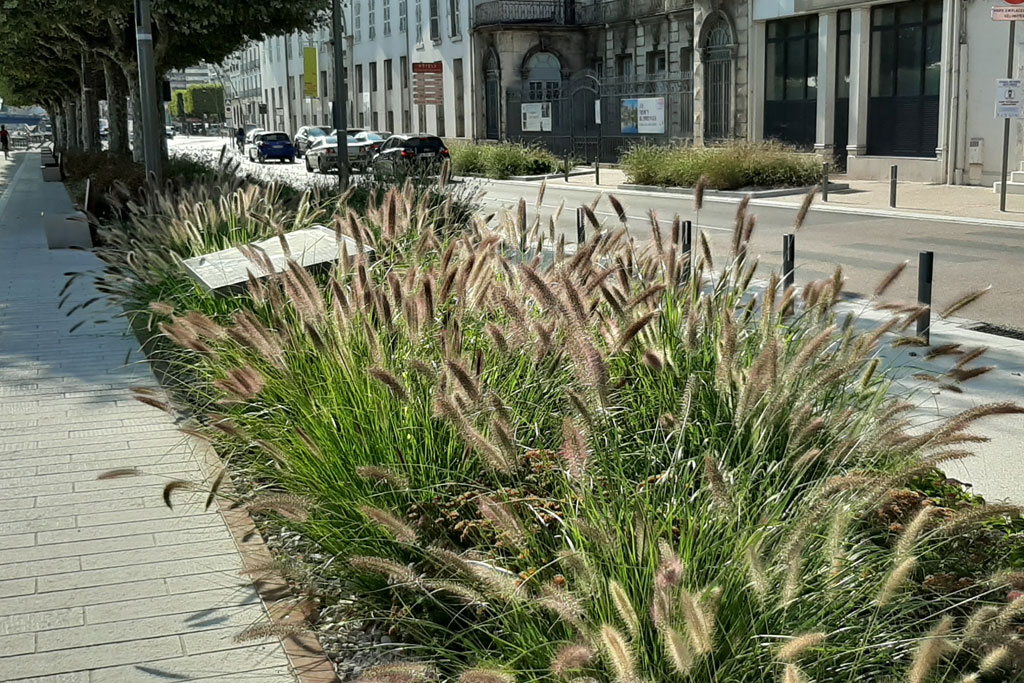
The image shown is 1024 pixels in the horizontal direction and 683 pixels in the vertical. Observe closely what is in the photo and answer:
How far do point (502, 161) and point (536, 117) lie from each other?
8036 millimetres

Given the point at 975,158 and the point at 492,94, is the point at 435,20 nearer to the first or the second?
the point at 492,94

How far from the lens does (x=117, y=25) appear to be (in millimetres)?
24250

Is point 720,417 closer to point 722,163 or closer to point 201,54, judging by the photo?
point 722,163

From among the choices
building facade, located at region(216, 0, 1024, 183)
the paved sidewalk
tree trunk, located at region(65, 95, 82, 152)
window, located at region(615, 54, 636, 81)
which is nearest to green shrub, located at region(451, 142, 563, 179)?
building facade, located at region(216, 0, 1024, 183)

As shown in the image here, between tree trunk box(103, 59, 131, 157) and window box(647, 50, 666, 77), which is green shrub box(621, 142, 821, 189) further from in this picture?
window box(647, 50, 666, 77)

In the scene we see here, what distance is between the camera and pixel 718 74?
37.2m

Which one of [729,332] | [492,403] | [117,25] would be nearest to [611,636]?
[492,403]

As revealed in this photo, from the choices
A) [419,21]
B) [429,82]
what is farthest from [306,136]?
[429,82]

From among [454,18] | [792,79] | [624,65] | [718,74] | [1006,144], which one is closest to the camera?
[1006,144]

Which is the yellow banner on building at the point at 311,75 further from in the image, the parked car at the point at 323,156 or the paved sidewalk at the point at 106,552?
the paved sidewalk at the point at 106,552

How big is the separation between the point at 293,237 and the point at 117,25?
18726 mm

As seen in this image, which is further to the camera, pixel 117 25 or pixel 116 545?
pixel 117 25

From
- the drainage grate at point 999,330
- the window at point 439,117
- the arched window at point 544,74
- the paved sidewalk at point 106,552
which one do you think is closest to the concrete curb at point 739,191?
the drainage grate at point 999,330

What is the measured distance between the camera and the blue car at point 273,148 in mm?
58906
